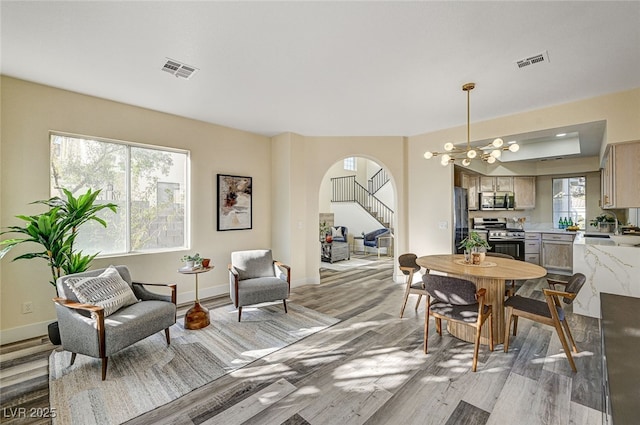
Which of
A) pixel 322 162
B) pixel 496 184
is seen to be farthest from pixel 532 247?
pixel 322 162

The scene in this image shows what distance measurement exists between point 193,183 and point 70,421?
3.18 m

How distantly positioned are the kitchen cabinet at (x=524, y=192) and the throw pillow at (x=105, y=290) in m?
7.98

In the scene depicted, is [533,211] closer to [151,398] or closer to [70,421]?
[151,398]

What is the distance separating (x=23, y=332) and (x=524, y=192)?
933 cm

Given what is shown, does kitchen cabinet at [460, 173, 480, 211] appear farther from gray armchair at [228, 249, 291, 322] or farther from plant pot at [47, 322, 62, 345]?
plant pot at [47, 322, 62, 345]

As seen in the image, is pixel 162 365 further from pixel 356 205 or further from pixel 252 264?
pixel 356 205

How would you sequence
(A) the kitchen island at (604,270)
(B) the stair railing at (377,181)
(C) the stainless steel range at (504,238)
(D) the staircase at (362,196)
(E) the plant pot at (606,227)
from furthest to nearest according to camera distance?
1. (B) the stair railing at (377,181)
2. (D) the staircase at (362,196)
3. (C) the stainless steel range at (504,238)
4. (E) the plant pot at (606,227)
5. (A) the kitchen island at (604,270)

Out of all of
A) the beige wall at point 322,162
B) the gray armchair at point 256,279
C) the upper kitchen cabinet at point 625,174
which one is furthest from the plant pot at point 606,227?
the gray armchair at point 256,279

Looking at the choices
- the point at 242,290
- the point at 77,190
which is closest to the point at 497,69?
the point at 242,290

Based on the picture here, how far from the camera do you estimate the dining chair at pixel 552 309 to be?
2459 millimetres

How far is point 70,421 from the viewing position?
1.91m

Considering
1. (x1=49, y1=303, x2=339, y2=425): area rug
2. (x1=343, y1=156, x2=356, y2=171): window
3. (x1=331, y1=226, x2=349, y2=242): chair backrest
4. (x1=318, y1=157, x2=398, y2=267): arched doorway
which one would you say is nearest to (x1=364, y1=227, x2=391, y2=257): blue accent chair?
(x1=318, y1=157, x2=398, y2=267): arched doorway

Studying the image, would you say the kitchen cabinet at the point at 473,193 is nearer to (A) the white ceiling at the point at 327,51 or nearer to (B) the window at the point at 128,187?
(A) the white ceiling at the point at 327,51

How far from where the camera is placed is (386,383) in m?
2.32
